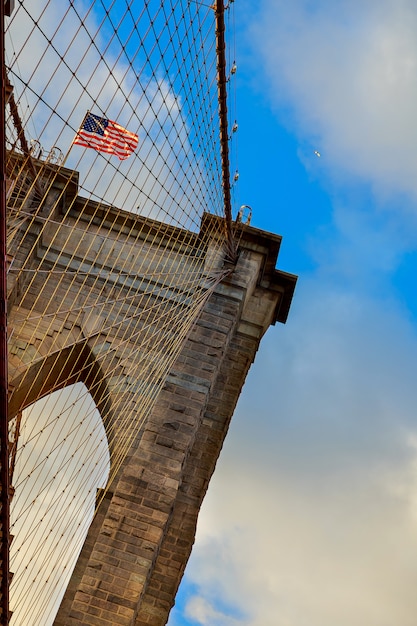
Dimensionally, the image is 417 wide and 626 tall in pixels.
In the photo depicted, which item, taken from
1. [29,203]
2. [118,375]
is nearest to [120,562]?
[118,375]

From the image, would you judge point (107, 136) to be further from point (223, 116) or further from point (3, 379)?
point (3, 379)

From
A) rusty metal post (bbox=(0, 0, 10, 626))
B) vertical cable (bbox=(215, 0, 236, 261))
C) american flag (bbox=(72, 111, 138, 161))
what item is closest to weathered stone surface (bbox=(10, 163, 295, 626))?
vertical cable (bbox=(215, 0, 236, 261))

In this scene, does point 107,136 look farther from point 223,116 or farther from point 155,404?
point 155,404

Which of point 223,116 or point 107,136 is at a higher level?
point 107,136

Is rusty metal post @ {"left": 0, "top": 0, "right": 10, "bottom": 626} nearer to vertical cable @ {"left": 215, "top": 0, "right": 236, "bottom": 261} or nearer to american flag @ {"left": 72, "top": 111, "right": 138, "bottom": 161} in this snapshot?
vertical cable @ {"left": 215, "top": 0, "right": 236, "bottom": 261}

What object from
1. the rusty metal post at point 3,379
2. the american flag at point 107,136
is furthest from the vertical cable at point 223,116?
the rusty metal post at point 3,379

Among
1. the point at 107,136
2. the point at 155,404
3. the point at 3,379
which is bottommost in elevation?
the point at 3,379

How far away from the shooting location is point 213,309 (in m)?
15.0

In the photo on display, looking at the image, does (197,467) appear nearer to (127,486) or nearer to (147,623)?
(127,486)

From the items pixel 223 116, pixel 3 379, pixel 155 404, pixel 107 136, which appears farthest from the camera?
pixel 107 136

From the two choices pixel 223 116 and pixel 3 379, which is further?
pixel 223 116

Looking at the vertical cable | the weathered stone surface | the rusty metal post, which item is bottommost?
the rusty metal post

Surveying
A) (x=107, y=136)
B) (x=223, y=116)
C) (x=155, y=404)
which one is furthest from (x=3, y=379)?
(x=107, y=136)

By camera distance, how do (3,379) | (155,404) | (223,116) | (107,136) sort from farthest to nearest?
(107,136) → (155,404) → (223,116) → (3,379)
